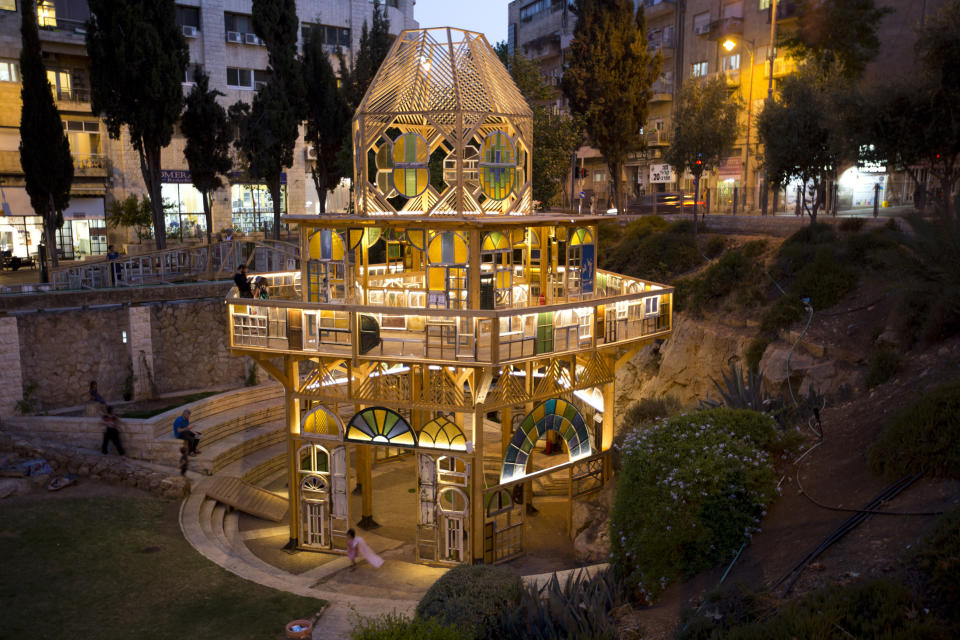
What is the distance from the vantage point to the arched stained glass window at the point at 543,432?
14.8 meters

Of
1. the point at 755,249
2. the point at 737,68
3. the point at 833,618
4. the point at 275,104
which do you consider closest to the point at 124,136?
the point at 275,104

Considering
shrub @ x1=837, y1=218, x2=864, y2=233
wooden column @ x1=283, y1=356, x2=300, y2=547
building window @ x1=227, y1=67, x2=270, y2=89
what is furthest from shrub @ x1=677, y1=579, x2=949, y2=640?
building window @ x1=227, y1=67, x2=270, y2=89

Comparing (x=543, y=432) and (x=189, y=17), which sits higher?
(x=189, y=17)

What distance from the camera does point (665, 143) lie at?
5019cm

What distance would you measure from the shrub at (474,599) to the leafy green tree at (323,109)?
30.1m

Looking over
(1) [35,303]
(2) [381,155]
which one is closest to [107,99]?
(1) [35,303]

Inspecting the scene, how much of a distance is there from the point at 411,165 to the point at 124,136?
110ft

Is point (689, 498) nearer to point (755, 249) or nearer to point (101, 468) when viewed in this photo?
point (101, 468)

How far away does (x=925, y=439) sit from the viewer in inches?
373

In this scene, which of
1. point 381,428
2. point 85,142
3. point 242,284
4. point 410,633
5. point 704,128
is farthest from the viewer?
point 85,142

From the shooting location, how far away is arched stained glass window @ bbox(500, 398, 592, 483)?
14805mm

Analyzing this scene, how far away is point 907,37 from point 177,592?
39.3 m

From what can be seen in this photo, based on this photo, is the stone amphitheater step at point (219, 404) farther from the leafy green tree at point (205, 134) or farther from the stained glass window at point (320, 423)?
the leafy green tree at point (205, 134)

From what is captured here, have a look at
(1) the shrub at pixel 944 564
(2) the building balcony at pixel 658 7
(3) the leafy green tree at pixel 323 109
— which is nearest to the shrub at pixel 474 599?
(1) the shrub at pixel 944 564
